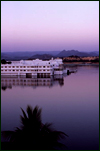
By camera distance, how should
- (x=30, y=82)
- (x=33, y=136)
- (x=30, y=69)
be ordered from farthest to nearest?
(x=30, y=69)
(x=30, y=82)
(x=33, y=136)

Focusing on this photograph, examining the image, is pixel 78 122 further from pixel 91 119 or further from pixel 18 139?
pixel 18 139

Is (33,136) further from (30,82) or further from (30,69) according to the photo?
(30,69)

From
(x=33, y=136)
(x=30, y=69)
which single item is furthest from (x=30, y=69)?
(x=33, y=136)

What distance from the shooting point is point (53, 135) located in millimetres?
2832

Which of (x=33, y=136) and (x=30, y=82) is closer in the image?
(x=33, y=136)

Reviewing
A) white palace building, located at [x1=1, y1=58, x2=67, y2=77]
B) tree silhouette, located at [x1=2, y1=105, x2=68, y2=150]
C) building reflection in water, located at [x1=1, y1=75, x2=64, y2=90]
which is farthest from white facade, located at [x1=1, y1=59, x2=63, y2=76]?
tree silhouette, located at [x1=2, y1=105, x2=68, y2=150]

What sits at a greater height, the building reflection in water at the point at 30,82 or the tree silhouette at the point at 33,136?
the tree silhouette at the point at 33,136

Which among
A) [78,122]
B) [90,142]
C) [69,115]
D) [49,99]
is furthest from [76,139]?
[49,99]

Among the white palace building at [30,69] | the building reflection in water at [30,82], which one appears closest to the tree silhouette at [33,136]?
the building reflection in water at [30,82]

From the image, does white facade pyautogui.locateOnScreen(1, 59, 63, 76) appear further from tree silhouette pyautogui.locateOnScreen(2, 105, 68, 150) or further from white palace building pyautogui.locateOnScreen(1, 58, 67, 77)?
tree silhouette pyautogui.locateOnScreen(2, 105, 68, 150)

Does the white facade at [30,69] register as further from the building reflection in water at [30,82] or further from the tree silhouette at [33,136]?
the tree silhouette at [33,136]

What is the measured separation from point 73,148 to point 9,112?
3.37m

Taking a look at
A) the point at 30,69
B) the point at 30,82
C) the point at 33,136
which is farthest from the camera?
the point at 30,69

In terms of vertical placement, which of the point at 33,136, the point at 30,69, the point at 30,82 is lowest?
the point at 30,82
